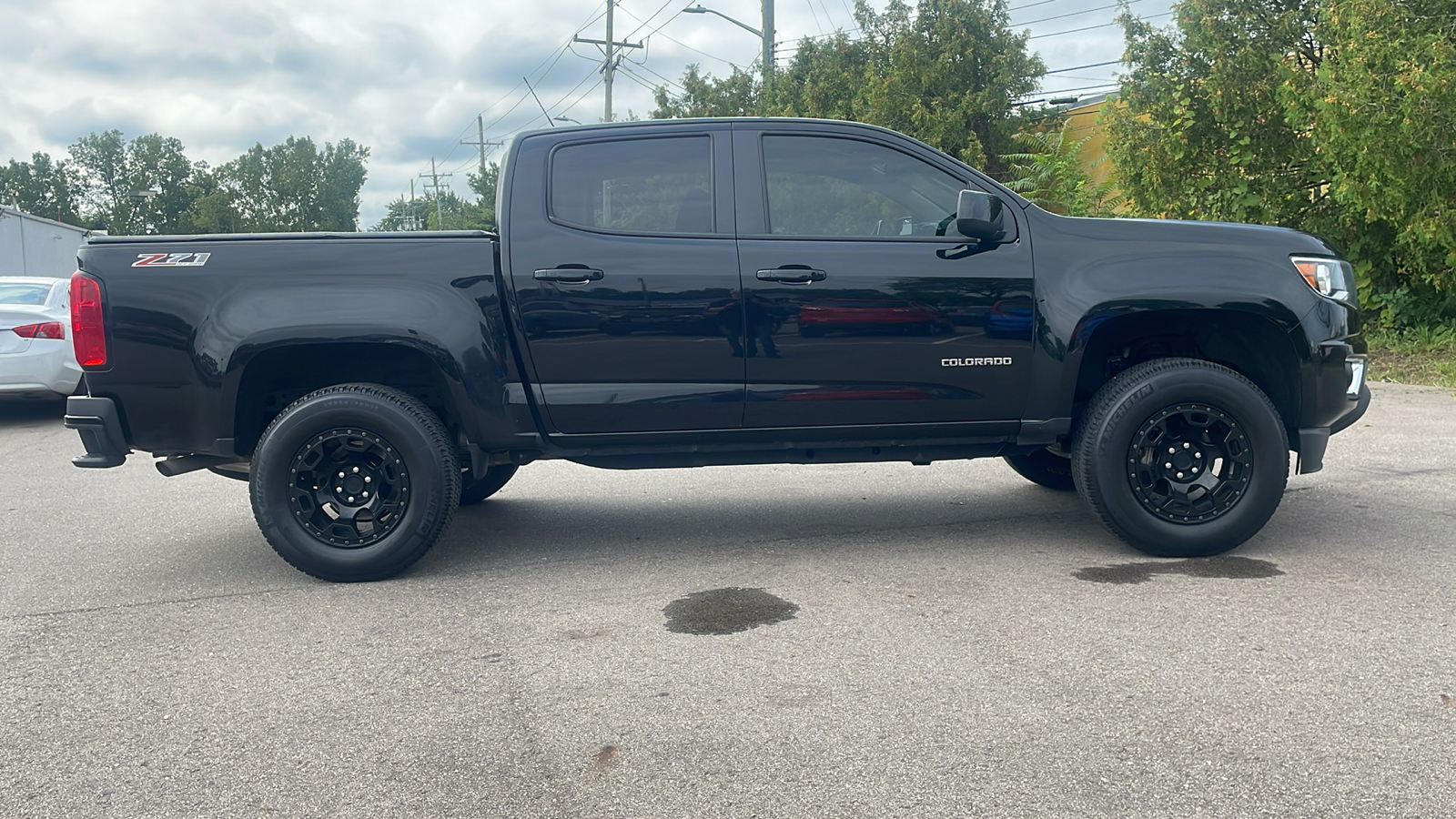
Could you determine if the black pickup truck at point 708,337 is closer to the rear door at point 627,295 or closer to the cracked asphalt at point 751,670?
the rear door at point 627,295

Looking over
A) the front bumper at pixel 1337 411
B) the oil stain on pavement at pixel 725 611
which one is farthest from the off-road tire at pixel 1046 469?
the oil stain on pavement at pixel 725 611

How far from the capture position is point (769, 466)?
8.13 m

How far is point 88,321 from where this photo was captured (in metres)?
4.84

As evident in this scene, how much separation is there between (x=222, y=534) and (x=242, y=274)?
72.8 inches

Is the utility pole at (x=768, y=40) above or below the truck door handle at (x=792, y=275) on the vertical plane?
above

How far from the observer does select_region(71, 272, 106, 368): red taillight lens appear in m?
4.82

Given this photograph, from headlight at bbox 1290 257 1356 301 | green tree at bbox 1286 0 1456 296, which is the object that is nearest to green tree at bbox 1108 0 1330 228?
green tree at bbox 1286 0 1456 296

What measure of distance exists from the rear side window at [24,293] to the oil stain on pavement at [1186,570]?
411 inches

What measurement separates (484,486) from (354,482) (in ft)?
5.43

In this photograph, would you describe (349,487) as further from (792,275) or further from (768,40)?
(768,40)

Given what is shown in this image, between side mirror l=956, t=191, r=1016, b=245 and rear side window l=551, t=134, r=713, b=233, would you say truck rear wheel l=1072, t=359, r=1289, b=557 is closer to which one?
side mirror l=956, t=191, r=1016, b=245

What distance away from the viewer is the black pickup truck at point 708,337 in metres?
4.90

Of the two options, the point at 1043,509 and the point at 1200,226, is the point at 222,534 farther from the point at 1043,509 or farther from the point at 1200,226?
the point at 1200,226

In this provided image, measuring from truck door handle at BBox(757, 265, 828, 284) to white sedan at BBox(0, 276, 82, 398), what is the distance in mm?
8474
